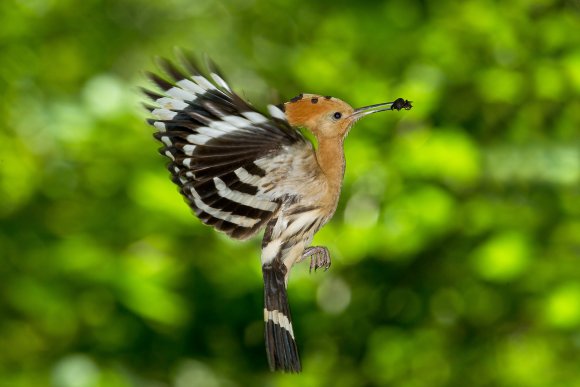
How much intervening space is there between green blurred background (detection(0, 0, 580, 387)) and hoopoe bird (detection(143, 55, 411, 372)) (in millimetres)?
1001

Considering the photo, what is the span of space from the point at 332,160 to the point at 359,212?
1.00 meters

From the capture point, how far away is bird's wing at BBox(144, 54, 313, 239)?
0.69 metres

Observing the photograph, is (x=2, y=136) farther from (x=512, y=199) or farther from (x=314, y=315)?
(x=512, y=199)

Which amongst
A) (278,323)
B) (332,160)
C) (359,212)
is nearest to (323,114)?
(332,160)

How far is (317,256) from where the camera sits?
30.9 inches

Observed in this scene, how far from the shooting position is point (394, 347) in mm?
2283

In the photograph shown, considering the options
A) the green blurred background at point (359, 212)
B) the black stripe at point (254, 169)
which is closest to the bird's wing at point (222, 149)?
the black stripe at point (254, 169)

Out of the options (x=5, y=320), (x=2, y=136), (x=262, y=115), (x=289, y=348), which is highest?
(x=2, y=136)

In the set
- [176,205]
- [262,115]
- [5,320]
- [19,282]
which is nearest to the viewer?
[262,115]

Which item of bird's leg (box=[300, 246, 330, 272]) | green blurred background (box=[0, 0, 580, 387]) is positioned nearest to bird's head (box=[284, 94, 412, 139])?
bird's leg (box=[300, 246, 330, 272])

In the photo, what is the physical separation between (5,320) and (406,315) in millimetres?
1230

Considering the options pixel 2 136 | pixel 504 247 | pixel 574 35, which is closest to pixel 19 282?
pixel 2 136

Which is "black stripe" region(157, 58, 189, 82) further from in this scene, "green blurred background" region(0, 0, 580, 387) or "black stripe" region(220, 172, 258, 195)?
"green blurred background" region(0, 0, 580, 387)

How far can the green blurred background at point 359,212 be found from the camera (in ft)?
6.84
